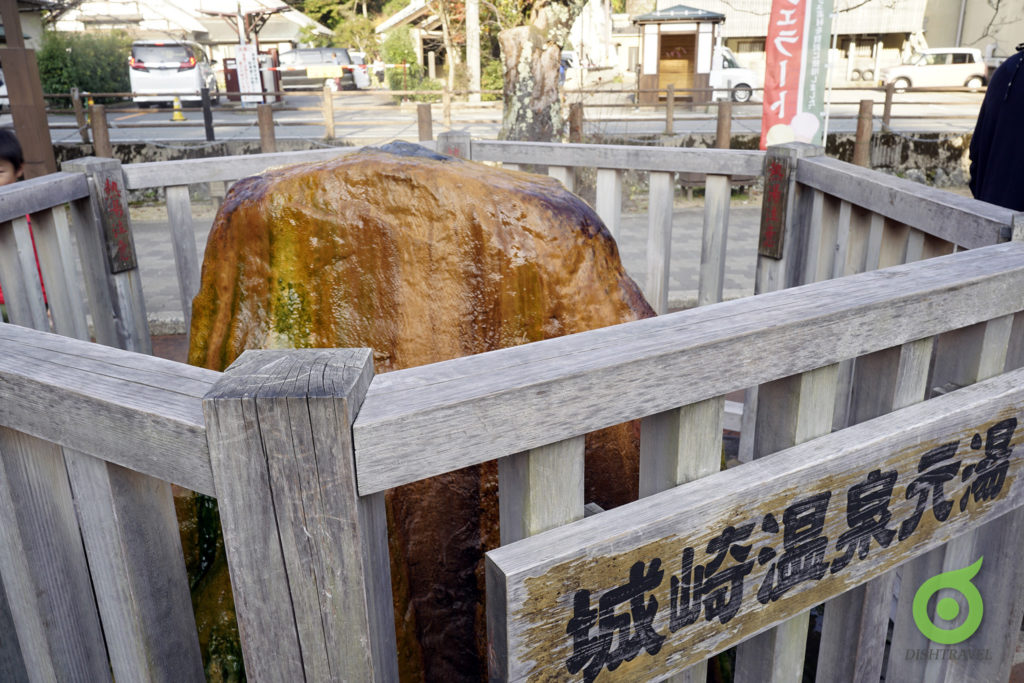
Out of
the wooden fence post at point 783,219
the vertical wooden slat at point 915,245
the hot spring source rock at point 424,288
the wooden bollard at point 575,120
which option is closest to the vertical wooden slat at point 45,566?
the hot spring source rock at point 424,288

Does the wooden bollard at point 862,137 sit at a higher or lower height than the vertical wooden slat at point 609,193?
lower

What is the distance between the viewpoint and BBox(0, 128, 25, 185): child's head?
3.59m

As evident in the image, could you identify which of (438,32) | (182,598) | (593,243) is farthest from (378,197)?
(438,32)

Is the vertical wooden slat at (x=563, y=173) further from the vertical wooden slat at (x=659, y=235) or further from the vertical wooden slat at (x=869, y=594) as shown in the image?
the vertical wooden slat at (x=869, y=594)

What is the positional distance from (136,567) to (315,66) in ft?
97.7

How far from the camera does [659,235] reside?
3570mm

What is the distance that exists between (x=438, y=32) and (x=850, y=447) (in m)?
30.3

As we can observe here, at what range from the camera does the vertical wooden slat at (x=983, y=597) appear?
186cm

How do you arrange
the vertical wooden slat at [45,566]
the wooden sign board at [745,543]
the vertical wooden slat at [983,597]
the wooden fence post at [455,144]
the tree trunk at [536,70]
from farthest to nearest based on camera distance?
the tree trunk at [536,70], the wooden fence post at [455,144], the vertical wooden slat at [983,597], the vertical wooden slat at [45,566], the wooden sign board at [745,543]

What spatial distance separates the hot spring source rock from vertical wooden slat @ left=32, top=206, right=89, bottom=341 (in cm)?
93

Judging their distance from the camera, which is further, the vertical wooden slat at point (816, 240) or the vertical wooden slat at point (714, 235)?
the vertical wooden slat at point (714, 235)

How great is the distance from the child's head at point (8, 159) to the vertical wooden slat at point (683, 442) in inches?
136

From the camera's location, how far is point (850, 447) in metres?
1.39

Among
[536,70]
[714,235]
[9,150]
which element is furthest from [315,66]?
[714,235]
